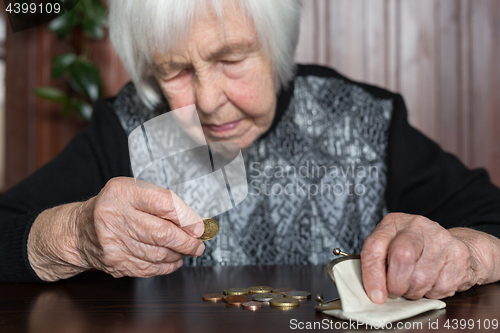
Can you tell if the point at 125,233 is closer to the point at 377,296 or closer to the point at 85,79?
the point at 377,296

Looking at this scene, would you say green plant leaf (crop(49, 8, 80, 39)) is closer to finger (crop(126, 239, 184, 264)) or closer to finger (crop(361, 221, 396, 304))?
finger (crop(126, 239, 184, 264))

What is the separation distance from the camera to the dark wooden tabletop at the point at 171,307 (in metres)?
0.69

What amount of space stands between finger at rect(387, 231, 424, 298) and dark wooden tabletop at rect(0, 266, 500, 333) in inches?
2.4

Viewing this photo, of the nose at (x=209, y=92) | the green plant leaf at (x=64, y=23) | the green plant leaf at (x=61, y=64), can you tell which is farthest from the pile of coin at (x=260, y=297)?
the green plant leaf at (x=64, y=23)

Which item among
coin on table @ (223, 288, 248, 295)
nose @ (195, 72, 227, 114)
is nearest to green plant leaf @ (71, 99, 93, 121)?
nose @ (195, 72, 227, 114)

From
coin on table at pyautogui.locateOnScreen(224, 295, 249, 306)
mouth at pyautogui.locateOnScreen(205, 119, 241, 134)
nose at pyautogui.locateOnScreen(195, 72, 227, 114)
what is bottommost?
coin on table at pyautogui.locateOnScreen(224, 295, 249, 306)

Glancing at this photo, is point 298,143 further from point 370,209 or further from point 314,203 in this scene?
point 370,209

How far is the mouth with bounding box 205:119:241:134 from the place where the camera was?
1.35m

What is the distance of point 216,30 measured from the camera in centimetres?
118

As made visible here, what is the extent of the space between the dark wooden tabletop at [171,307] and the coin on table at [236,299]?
0.01 meters

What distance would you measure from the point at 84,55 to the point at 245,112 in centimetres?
174

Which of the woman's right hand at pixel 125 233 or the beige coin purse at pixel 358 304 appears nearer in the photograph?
the beige coin purse at pixel 358 304

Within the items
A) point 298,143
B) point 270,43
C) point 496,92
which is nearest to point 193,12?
point 270,43

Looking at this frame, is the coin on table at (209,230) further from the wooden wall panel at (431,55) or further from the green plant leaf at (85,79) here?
the wooden wall panel at (431,55)
